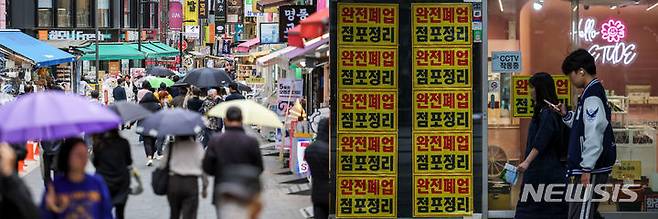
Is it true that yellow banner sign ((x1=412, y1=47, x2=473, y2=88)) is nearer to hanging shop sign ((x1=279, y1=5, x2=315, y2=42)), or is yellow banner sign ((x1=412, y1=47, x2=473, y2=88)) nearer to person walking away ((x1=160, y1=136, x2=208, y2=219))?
person walking away ((x1=160, y1=136, x2=208, y2=219))

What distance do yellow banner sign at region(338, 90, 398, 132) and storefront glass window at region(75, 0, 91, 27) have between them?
5574 cm

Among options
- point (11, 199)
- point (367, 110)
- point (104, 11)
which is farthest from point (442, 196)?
point (104, 11)

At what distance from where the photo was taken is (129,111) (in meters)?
11.8

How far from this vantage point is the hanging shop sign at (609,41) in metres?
13.2

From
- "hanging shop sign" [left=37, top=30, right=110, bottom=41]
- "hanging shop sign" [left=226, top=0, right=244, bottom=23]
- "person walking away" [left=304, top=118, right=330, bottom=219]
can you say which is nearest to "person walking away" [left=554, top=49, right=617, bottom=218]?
"person walking away" [left=304, top=118, right=330, bottom=219]

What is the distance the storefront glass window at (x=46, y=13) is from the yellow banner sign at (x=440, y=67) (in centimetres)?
5481

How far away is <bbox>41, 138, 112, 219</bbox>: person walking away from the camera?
7.74 meters

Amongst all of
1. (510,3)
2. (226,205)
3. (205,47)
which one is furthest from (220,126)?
(205,47)

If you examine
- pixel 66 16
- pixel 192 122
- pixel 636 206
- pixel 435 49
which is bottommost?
pixel 636 206

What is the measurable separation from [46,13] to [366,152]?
5510 centimetres

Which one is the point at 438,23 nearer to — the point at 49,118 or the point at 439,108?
the point at 439,108

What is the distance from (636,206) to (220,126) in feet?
37.5

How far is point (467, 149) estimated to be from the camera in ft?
39.9

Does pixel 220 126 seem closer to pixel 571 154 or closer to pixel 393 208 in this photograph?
pixel 393 208
